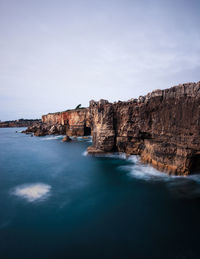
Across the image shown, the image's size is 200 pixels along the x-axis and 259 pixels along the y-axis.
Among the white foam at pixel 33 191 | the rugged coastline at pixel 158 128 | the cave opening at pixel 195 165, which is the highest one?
the rugged coastline at pixel 158 128

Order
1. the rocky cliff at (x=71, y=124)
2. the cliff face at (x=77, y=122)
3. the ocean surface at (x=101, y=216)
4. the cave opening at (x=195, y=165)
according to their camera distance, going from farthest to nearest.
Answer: the rocky cliff at (x=71, y=124) → the cliff face at (x=77, y=122) → the cave opening at (x=195, y=165) → the ocean surface at (x=101, y=216)

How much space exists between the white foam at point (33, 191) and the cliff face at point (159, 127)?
892cm

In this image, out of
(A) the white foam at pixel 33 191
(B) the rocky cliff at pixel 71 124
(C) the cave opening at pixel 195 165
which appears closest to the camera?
(A) the white foam at pixel 33 191

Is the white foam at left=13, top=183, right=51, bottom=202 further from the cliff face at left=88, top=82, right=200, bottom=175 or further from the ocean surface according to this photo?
the cliff face at left=88, top=82, right=200, bottom=175

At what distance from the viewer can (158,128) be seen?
13469 millimetres

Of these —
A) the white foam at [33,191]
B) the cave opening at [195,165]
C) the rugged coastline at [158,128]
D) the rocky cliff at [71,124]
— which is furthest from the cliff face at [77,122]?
the cave opening at [195,165]

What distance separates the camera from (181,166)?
11.1 meters

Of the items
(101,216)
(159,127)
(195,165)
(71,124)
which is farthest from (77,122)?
(101,216)

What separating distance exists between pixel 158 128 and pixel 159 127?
0.17m

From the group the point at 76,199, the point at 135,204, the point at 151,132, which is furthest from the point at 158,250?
the point at 151,132

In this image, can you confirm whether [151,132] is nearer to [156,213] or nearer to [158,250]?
[156,213]

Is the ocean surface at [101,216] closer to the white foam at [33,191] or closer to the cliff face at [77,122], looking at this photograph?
the white foam at [33,191]

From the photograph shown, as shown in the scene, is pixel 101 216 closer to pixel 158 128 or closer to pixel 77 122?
pixel 158 128

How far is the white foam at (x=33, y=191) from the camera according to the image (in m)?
9.69
